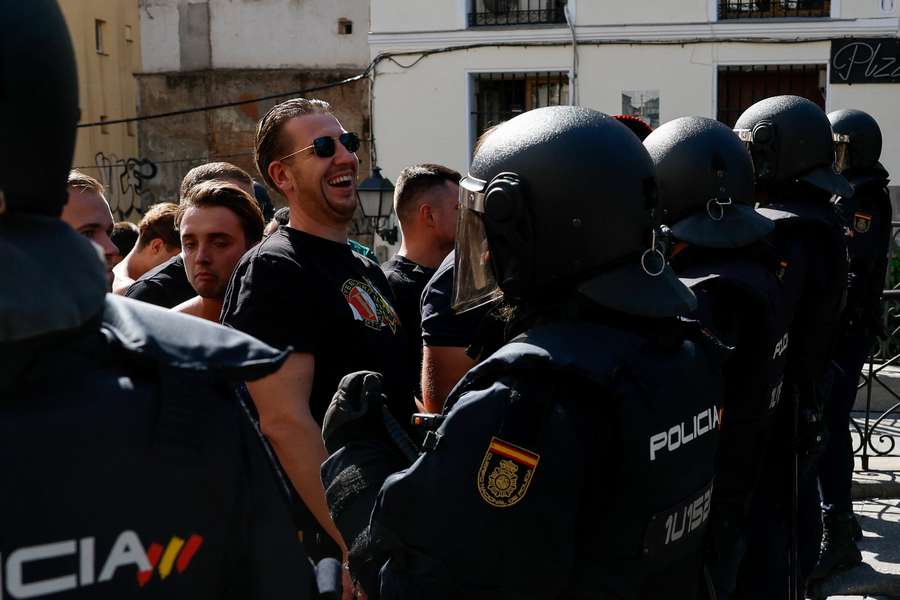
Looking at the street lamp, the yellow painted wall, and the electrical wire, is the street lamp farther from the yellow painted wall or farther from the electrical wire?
the yellow painted wall

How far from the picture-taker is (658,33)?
16.3 m

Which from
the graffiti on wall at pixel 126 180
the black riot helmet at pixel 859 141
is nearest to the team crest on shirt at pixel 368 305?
the black riot helmet at pixel 859 141

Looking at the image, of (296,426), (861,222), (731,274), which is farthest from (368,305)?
(861,222)

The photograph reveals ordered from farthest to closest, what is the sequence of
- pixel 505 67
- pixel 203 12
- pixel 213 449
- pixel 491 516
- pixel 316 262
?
pixel 203 12
pixel 505 67
pixel 316 262
pixel 491 516
pixel 213 449

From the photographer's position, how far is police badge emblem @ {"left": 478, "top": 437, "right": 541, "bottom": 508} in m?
1.83

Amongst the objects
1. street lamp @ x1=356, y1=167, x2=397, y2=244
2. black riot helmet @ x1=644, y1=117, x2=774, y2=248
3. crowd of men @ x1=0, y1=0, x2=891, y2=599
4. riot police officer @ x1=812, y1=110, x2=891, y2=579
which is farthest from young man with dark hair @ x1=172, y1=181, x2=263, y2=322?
street lamp @ x1=356, y1=167, x2=397, y2=244

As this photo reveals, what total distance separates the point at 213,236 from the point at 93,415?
267cm

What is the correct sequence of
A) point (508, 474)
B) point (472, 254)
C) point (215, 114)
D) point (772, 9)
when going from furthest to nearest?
point (215, 114)
point (772, 9)
point (472, 254)
point (508, 474)

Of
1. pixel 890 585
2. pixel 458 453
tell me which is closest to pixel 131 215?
pixel 890 585

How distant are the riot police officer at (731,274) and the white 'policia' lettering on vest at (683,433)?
83cm

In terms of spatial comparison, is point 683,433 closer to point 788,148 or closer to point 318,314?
point 318,314

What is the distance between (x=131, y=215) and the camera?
66.7 ft

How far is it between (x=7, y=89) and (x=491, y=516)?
102cm

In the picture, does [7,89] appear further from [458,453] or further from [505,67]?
[505,67]
